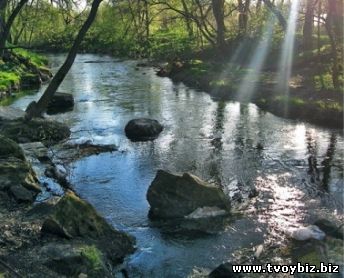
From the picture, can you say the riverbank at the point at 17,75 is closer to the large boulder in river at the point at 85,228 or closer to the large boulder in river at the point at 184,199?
the large boulder in river at the point at 184,199

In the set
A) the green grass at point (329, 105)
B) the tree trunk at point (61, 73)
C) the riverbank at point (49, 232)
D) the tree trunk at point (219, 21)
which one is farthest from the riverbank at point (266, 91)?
the riverbank at point (49, 232)

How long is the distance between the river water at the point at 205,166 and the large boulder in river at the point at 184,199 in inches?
22.5

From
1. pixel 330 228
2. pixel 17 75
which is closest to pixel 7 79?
pixel 17 75

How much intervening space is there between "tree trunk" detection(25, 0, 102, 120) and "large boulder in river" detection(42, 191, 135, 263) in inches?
482

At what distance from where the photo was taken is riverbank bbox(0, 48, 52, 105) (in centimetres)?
3997

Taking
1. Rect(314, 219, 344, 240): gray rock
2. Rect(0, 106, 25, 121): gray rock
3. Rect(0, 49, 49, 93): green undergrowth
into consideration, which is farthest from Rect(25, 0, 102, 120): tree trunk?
Rect(0, 49, 49, 93): green undergrowth

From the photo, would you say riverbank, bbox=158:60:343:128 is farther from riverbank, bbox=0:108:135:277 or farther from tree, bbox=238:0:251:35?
riverbank, bbox=0:108:135:277

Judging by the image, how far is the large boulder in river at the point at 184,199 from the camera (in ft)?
47.5

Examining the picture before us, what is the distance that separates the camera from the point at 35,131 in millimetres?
24531

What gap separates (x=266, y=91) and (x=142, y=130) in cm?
1291

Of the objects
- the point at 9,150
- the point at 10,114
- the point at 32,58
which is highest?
the point at 32,58

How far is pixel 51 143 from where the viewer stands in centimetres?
2377

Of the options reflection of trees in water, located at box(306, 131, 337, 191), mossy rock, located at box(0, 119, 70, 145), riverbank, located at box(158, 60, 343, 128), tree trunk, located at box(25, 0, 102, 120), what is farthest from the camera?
riverbank, located at box(158, 60, 343, 128)

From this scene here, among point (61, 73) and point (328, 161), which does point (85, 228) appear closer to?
point (328, 161)
